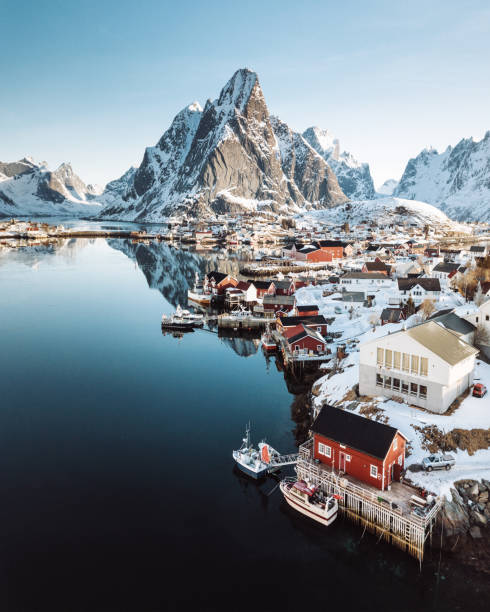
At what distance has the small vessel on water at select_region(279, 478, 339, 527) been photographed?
66.5ft

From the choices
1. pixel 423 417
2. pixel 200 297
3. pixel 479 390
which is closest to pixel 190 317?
pixel 200 297

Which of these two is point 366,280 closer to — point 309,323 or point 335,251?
point 309,323

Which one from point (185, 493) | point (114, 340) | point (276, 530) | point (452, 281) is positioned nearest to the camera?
point (276, 530)

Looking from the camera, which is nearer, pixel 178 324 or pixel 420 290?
pixel 178 324

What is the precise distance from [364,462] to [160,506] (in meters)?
10.1

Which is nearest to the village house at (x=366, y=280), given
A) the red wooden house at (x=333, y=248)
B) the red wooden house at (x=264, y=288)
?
the red wooden house at (x=264, y=288)

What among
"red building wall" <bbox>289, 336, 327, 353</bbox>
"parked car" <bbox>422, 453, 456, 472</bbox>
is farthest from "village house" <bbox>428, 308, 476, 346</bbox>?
"parked car" <bbox>422, 453, 456, 472</bbox>

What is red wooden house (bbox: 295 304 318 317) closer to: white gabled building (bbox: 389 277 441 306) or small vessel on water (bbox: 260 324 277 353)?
small vessel on water (bbox: 260 324 277 353)

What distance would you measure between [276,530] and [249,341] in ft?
101

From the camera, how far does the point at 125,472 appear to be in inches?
949

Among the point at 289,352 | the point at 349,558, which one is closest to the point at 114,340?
the point at 289,352

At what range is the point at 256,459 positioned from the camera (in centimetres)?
2423

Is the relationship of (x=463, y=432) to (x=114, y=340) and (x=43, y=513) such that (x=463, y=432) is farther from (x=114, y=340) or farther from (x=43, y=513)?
(x=114, y=340)

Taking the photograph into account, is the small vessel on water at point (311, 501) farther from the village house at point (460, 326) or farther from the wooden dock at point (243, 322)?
the wooden dock at point (243, 322)
